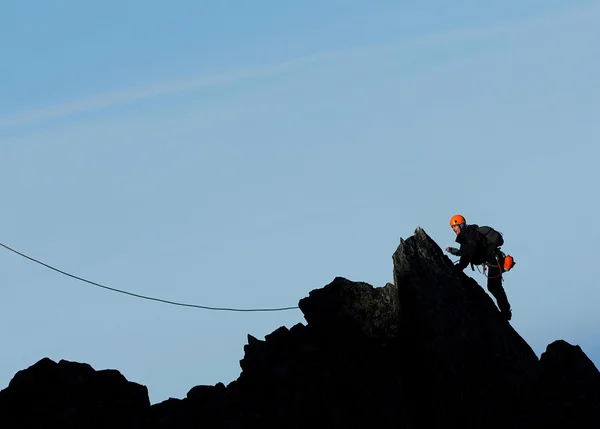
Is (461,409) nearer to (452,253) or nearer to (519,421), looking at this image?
(519,421)

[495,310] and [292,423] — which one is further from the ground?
[495,310]

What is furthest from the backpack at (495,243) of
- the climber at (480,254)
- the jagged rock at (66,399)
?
the jagged rock at (66,399)

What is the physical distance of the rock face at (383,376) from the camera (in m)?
42.7

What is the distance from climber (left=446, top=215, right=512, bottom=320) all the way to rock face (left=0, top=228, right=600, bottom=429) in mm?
522

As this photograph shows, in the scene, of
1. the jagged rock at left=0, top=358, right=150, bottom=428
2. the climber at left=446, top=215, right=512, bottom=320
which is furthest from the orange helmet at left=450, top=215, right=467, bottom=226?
the jagged rock at left=0, top=358, right=150, bottom=428

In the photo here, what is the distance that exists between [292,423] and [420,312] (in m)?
5.38

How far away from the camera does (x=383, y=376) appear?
4438 cm

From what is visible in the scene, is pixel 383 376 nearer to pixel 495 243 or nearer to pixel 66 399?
pixel 495 243

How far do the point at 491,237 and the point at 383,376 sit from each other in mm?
6200

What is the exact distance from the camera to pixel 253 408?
43.3 metres

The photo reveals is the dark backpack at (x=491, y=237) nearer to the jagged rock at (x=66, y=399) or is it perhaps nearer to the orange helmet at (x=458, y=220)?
the orange helmet at (x=458, y=220)

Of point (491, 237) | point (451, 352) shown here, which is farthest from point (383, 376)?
point (491, 237)

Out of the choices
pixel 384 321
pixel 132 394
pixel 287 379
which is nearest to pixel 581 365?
pixel 384 321

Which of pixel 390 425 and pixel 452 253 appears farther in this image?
pixel 452 253
